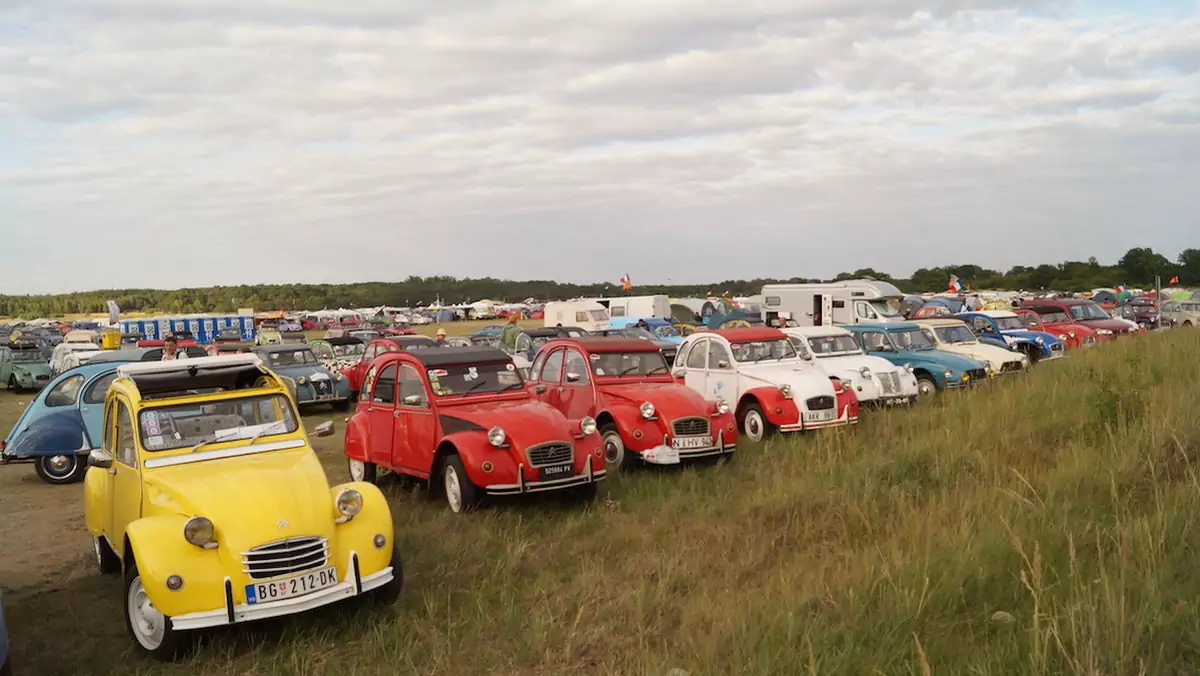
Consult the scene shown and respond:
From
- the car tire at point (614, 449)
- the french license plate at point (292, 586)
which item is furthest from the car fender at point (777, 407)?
the french license plate at point (292, 586)

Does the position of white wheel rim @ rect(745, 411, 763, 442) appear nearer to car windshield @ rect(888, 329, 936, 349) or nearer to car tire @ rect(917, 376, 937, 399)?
car tire @ rect(917, 376, 937, 399)

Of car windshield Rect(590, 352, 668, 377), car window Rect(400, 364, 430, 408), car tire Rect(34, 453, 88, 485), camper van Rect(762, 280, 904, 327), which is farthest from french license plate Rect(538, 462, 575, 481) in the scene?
camper van Rect(762, 280, 904, 327)

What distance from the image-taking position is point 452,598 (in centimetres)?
666

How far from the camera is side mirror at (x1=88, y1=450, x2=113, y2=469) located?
6610mm

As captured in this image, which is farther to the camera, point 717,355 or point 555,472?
point 717,355

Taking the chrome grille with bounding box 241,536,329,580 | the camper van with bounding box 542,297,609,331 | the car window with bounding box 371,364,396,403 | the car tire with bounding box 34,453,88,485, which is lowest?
the car tire with bounding box 34,453,88,485

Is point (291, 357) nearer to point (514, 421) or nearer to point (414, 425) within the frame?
point (414, 425)

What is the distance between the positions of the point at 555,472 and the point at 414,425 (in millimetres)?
1980

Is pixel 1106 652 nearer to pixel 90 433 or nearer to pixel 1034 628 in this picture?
pixel 1034 628

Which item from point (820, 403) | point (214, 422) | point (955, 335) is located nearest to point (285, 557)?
point (214, 422)

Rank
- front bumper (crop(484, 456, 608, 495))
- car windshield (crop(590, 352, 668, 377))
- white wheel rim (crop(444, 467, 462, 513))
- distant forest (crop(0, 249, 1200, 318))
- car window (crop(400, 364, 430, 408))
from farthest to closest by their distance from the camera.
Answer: distant forest (crop(0, 249, 1200, 318)), car windshield (crop(590, 352, 668, 377)), car window (crop(400, 364, 430, 408)), white wheel rim (crop(444, 467, 462, 513)), front bumper (crop(484, 456, 608, 495))

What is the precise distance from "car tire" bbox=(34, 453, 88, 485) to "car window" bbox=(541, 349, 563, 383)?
7.03m

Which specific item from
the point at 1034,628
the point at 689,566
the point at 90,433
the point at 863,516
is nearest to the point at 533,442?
the point at 689,566

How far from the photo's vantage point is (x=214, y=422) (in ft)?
22.2
